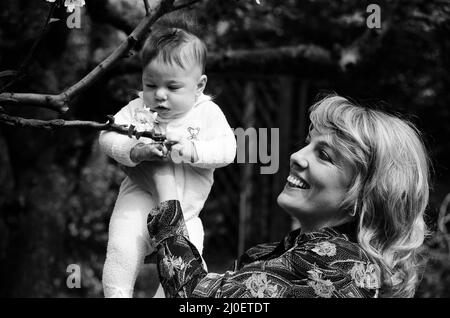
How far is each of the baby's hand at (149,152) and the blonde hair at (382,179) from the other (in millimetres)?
344

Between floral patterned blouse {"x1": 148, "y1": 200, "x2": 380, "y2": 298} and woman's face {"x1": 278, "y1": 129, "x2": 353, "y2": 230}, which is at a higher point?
woman's face {"x1": 278, "y1": 129, "x2": 353, "y2": 230}

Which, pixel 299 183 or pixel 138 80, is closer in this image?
pixel 299 183

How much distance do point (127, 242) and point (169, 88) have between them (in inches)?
12.7

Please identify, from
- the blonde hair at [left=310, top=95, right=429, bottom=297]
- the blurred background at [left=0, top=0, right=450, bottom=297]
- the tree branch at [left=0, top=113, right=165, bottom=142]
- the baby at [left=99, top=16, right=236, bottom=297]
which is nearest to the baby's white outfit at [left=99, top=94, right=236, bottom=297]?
the baby at [left=99, top=16, right=236, bottom=297]

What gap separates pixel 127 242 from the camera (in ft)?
5.61

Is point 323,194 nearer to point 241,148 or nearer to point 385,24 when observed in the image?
point 241,148

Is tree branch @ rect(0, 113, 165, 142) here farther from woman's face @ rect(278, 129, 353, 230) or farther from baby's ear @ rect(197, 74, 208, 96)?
woman's face @ rect(278, 129, 353, 230)

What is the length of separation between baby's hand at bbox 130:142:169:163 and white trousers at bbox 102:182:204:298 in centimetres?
12

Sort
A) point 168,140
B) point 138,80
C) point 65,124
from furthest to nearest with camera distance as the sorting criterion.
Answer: point 138,80
point 168,140
point 65,124

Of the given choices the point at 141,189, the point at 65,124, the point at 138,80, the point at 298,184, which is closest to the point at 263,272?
the point at 298,184

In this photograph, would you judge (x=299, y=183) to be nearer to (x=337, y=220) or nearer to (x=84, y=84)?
(x=337, y=220)

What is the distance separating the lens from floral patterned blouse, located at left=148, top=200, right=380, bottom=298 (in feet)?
5.32
